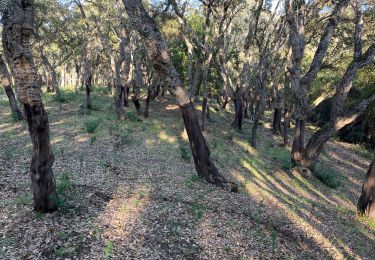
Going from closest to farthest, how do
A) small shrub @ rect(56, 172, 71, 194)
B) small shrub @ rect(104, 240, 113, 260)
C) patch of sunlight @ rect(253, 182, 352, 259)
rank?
small shrub @ rect(104, 240, 113, 260)
small shrub @ rect(56, 172, 71, 194)
patch of sunlight @ rect(253, 182, 352, 259)

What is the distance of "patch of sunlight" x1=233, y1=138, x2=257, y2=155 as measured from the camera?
60.2 feet

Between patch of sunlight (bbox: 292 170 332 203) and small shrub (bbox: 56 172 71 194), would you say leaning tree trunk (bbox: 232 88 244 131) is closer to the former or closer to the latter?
patch of sunlight (bbox: 292 170 332 203)

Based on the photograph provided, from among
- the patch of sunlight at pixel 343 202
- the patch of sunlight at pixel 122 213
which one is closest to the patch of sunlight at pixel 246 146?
the patch of sunlight at pixel 343 202

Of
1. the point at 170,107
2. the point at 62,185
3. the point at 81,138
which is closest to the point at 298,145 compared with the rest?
the point at 81,138

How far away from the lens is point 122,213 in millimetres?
7156

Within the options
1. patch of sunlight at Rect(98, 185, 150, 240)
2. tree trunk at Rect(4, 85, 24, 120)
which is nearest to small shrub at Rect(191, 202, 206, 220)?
patch of sunlight at Rect(98, 185, 150, 240)

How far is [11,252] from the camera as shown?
5.24m

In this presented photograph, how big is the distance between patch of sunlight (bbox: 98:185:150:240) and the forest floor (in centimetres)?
2

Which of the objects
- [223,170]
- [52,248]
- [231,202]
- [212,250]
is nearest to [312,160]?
[223,170]

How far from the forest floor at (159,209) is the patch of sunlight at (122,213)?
2 cm

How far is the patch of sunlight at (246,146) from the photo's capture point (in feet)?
60.2

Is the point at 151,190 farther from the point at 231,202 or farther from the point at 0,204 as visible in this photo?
the point at 0,204

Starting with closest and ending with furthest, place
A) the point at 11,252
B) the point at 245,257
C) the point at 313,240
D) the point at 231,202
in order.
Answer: the point at 11,252 → the point at 245,257 → the point at 313,240 → the point at 231,202

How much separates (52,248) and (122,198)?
2729mm
